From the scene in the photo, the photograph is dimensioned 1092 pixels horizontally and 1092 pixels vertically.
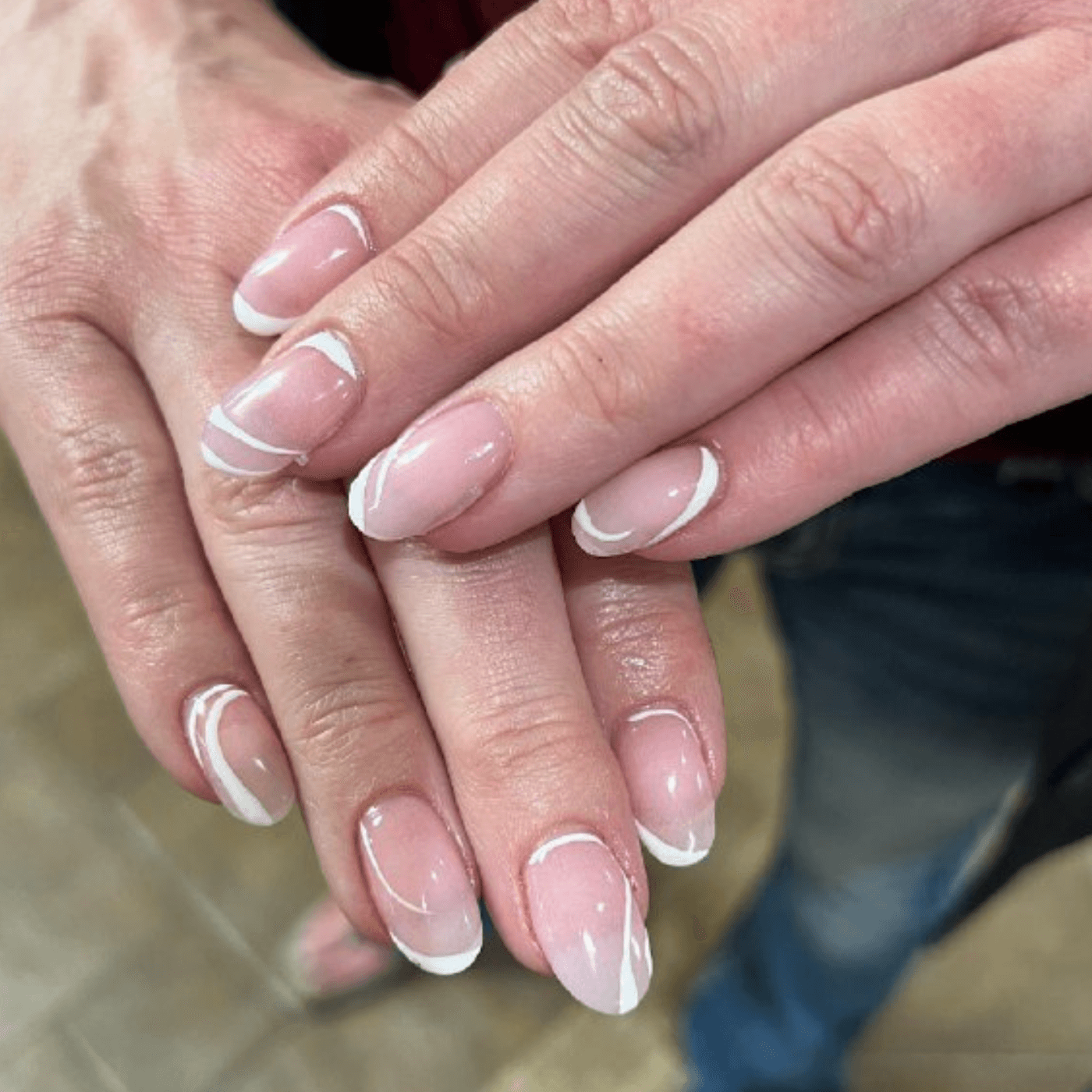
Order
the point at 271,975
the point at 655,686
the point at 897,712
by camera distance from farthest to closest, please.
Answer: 1. the point at 271,975
2. the point at 897,712
3. the point at 655,686

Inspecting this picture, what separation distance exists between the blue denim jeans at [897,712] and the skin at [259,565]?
0.91 feet

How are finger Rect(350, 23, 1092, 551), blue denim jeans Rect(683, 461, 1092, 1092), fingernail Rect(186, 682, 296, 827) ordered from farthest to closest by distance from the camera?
blue denim jeans Rect(683, 461, 1092, 1092)
fingernail Rect(186, 682, 296, 827)
finger Rect(350, 23, 1092, 551)

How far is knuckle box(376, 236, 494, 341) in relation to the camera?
532 mm

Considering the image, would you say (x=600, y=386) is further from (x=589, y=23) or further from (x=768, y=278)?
(x=589, y=23)

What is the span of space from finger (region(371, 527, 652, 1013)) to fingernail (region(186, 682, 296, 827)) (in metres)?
0.08

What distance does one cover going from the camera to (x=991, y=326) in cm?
52

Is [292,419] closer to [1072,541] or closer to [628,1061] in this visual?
[1072,541]

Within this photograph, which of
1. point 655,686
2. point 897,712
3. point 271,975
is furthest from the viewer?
point 271,975

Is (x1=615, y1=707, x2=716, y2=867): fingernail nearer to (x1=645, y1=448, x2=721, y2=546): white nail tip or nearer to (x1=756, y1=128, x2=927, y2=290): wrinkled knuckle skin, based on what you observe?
(x1=645, y1=448, x2=721, y2=546): white nail tip

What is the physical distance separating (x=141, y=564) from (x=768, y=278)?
0.34 metres

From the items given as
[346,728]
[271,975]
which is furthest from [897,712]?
[271,975]

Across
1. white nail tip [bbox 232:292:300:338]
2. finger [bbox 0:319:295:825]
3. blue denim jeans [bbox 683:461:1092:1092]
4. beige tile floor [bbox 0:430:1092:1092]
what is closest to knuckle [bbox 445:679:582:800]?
finger [bbox 0:319:295:825]

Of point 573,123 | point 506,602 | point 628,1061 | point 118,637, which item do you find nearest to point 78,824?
point 628,1061

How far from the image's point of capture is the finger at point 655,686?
59 cm
